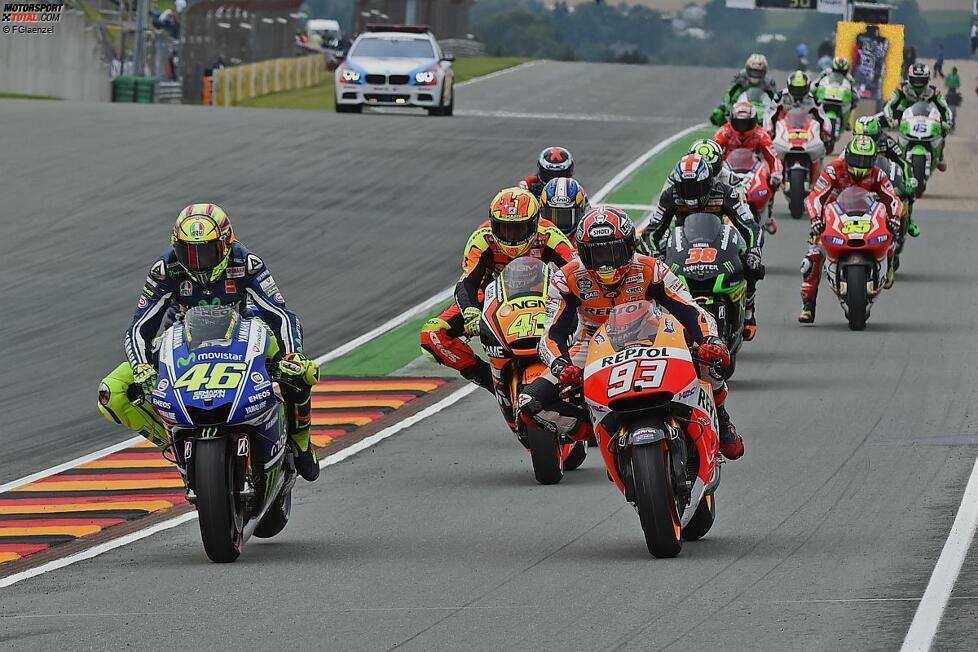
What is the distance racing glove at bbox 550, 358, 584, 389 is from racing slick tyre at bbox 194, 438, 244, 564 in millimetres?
1708

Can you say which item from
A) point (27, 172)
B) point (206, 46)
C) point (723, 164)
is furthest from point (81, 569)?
point (206, 46)

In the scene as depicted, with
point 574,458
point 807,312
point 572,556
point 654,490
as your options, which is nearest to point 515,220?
point 574,458

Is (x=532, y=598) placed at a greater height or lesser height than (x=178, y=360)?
lesser

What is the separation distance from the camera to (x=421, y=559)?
9.71m

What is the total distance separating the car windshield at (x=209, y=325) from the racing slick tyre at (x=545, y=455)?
9.08 ft

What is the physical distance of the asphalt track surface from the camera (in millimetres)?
7941

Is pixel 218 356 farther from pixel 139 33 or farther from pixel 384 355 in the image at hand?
pixel 139 33

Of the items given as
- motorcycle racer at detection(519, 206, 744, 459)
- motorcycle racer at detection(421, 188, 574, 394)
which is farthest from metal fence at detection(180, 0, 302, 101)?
motorcycle racer at detection(519, 206, 744, 459)

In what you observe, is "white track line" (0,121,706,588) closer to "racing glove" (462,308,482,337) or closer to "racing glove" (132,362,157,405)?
"racing glove" (132,362,157,405)

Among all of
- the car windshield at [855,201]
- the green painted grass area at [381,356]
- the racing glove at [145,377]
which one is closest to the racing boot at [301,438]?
the racing glove at [145,377]

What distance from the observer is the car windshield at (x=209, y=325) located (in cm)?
963

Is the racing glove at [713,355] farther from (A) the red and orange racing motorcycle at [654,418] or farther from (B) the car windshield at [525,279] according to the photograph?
(B) the car windshield at [525,279]

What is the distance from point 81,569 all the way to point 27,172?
20.5 metres

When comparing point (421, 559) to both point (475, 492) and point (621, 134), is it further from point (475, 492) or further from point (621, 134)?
point (621, 134)
